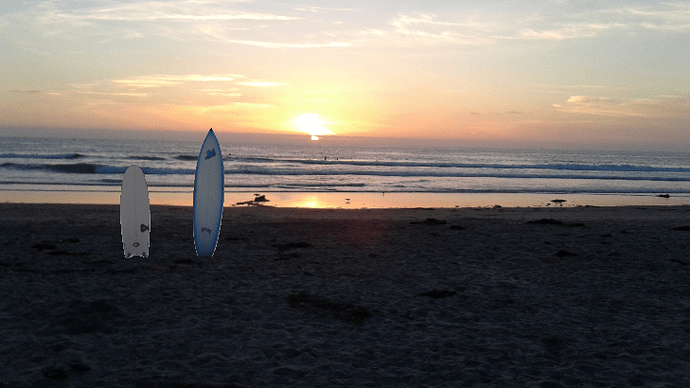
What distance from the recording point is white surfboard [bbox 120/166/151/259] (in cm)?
900

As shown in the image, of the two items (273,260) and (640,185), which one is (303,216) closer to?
(273,260)

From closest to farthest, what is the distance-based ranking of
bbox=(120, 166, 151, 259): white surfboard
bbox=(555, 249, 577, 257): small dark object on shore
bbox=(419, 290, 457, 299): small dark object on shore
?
bbox=(419, 290, 457, 299): small dark object on shore, bbox=(120, 166, 151, 259): white surfboard, bbox=(555, 249, 577, 257): small dark object on shore

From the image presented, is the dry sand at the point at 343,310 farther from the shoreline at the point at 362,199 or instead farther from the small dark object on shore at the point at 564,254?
the shoreline at the point at 362,199

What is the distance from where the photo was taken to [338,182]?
33469 mm

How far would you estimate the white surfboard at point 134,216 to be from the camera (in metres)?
9.00

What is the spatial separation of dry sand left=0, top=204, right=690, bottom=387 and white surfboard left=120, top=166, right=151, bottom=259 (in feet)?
1.11

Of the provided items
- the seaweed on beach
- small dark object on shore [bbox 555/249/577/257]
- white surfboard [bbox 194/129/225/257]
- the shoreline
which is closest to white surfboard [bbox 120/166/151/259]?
white surfboard [bbox 194/129/225/257]

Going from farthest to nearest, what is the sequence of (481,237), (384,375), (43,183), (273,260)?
(43,183), (481,237), (273,260), (384,375)

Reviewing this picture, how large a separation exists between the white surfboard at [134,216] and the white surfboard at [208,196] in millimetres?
939

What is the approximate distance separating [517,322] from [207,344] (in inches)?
155

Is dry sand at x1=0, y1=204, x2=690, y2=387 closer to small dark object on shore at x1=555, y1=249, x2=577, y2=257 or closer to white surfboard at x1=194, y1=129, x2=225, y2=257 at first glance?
small dark object on shore at x1=555, y1=249, x2=577, y2=257

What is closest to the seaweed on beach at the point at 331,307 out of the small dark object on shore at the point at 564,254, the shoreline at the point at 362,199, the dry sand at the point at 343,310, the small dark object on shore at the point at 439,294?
the dry sand at the point at 343,310

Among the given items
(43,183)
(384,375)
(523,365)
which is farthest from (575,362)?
(43,183)

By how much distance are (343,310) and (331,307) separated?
20 centimetres
